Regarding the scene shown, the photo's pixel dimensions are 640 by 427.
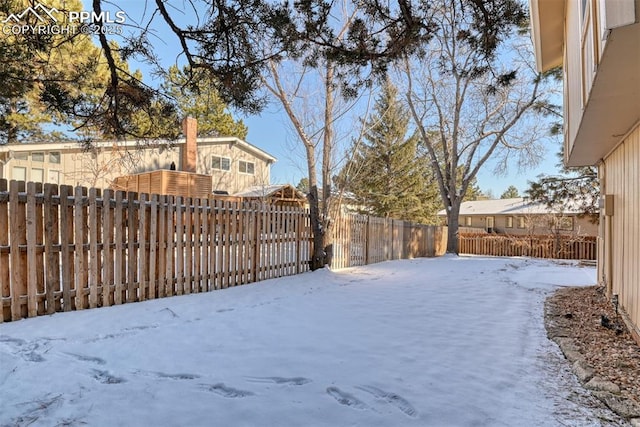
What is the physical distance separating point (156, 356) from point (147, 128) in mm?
3585

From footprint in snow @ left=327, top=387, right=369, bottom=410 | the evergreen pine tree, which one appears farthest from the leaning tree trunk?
footprint in snow @ left=327, top=387, right=369, bottom=410

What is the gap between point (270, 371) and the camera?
2895 mm

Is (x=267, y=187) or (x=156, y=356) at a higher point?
(x=267, y=187)

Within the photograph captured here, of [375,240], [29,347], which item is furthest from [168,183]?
[29,347]

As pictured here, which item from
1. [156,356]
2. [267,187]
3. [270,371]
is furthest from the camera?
[267,187]

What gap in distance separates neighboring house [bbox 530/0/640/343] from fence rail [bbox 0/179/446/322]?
525 cm

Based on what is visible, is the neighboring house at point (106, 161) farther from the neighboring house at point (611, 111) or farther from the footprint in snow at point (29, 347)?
the neighboring house at point (611, 111)

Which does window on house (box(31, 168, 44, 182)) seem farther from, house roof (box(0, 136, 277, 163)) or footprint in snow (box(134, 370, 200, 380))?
footprint in snow (box(134, 370, 200, 380))

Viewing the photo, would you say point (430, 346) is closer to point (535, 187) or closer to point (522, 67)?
point (535, 187)

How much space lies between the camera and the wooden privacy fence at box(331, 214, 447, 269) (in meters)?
10.1

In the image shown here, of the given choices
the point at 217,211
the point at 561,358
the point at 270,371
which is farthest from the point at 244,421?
the point at 217,211

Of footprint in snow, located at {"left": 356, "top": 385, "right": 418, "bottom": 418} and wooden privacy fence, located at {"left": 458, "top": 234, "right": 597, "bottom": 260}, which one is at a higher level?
footprint in snow, located at {"left": 356, "top": 385, "right": 418, "bottom": 418}

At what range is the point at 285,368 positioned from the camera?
9.68 ft

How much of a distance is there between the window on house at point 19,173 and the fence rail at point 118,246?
403 inches
